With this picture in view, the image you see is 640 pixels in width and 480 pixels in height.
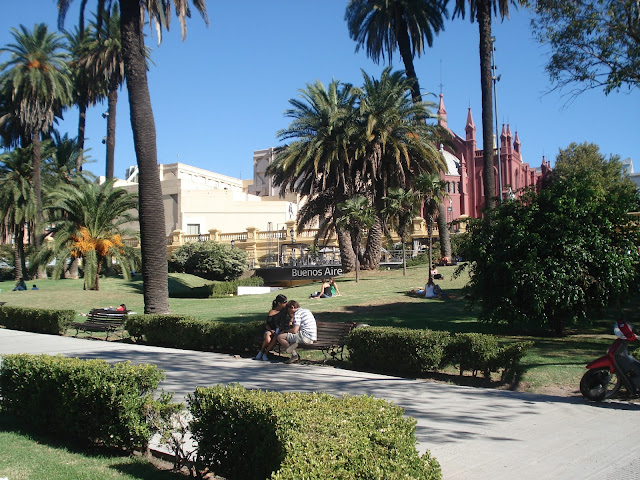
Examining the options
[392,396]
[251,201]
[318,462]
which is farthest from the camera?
[251,201]

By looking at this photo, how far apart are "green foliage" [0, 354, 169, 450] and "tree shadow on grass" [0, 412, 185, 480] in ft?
0.25

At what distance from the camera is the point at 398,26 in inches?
1201

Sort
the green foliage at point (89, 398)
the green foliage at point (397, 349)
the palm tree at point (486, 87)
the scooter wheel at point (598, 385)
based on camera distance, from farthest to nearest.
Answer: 1. the palm tree at point (486, 87)
2. the green foliage at point (397, 349)
3. the scooter wheel at point (598, 385)
4. the green foliage at point (89, 398)

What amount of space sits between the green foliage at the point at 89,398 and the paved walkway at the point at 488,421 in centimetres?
192

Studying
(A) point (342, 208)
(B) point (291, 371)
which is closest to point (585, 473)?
(B) point (291, 371)

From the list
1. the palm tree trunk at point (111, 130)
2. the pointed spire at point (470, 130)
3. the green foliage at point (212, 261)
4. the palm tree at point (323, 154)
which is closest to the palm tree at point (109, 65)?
the palm tree trunk at point (111, 130)

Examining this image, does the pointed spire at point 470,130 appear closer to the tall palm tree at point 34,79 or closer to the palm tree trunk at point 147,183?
the tall palm tree at point 34,79

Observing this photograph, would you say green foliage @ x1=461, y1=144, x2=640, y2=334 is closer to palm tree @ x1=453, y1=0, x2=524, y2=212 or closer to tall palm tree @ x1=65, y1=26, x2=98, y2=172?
palm tree @ x1=453, y1=0, x2=524, y2=212

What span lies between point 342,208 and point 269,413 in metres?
23.5

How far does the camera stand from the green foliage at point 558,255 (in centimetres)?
1160

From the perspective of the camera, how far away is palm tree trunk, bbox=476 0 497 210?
20.5 meters

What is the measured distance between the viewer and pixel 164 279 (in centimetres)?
1577

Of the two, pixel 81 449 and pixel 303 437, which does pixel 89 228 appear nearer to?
pixel 81 449

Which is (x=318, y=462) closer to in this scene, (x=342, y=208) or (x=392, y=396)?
(x=392, y=396)
